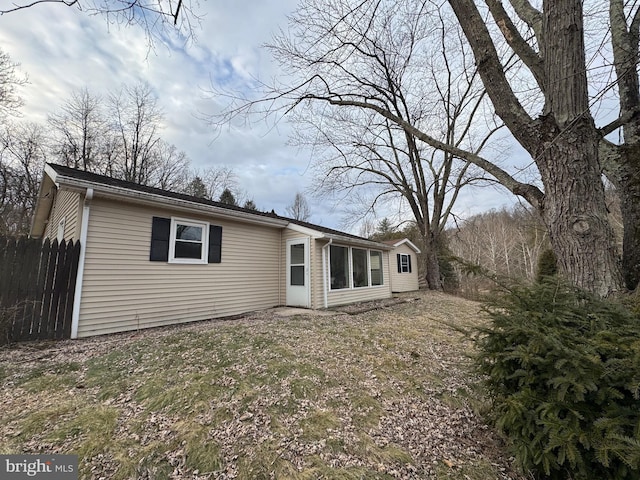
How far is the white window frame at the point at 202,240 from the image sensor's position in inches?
246

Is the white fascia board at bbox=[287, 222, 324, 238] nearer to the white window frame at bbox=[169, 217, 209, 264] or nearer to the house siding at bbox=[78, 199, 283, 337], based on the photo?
the house siding at bbox=[78, 199, 283, 337]

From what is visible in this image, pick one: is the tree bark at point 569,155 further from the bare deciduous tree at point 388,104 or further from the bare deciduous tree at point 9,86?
the bare deciduous tree at point 9,86

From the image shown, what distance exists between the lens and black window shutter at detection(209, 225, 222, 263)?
22.8ft

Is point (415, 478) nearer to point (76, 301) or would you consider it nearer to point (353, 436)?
point (353, 436)

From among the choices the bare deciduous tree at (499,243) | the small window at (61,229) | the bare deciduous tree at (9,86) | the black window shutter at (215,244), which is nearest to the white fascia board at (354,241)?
the black window shutter at (215,244)

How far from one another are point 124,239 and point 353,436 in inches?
228

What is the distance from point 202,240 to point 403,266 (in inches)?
491

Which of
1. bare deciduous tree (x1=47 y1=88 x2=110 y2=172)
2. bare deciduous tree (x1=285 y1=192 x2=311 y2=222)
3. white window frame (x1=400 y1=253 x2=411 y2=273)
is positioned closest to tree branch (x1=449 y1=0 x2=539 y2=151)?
white window frame (x1=400 y1=253 x2=411 y2=273)

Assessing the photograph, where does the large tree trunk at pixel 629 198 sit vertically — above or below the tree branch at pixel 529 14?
below

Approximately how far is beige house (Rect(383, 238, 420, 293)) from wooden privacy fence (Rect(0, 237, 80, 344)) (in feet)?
42.8

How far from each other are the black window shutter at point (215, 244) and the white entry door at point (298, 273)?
2.32 metres

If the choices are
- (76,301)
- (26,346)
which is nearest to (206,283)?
(76,301)

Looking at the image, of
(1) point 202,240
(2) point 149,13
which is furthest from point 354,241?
(2) point 149,13

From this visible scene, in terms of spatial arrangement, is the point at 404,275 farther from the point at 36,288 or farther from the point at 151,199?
the point at 36,288
